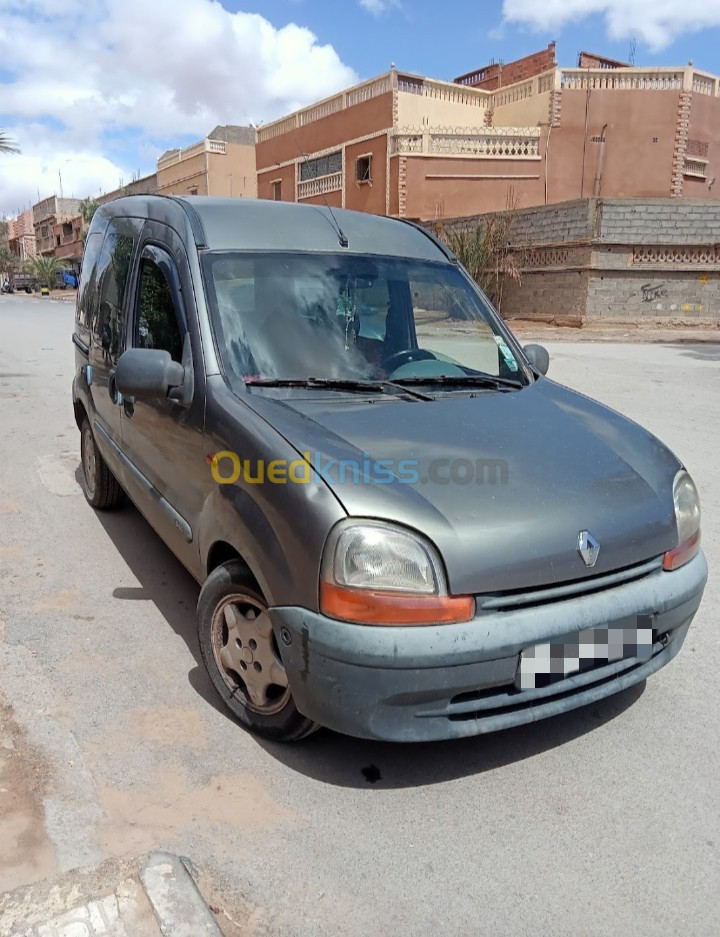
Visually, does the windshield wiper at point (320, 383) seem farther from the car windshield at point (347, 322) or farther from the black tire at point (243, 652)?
the black tire at point (243, 652)

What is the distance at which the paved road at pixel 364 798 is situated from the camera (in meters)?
2.09

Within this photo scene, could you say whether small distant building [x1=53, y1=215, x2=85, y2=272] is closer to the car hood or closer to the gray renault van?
the gray renault van

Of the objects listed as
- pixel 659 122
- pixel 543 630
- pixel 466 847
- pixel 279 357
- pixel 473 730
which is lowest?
pixel 466 847

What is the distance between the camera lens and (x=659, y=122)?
92.2 ft

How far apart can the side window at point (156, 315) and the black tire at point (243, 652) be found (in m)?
1.07

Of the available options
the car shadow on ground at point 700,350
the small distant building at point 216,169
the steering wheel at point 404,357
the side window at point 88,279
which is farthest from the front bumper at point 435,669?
the small distant building at point 216,169

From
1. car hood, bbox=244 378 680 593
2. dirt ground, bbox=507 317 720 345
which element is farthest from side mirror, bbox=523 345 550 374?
dirt ground, bbox=507 317 720 345

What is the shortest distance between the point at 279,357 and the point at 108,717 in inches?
62.1

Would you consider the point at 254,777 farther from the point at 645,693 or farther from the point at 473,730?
the point at 645,693

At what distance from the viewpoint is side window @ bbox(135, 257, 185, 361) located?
11.0ft

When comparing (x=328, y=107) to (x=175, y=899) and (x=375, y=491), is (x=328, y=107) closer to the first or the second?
(x=375, y=491)

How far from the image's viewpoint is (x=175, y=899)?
2021 millimetres

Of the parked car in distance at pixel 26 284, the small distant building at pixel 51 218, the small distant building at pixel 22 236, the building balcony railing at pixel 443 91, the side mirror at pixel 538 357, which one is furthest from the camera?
the small distant building at pixel 22 236

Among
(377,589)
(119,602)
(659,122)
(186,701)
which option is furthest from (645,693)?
(659,122)
